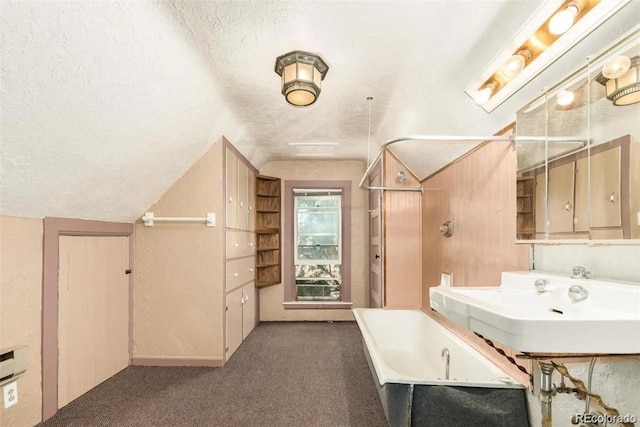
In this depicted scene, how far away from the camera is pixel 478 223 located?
2148mm

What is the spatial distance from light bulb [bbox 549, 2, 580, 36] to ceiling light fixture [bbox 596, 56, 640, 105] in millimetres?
204

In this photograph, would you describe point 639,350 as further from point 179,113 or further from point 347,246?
point 347,246

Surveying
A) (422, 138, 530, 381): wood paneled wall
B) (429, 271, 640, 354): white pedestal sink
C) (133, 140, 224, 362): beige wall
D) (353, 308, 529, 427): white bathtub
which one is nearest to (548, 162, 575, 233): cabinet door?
(429, 271, 640, 354): white pedestal sink

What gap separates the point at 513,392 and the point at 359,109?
2281 mm

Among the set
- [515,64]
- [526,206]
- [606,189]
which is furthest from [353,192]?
[606,189]

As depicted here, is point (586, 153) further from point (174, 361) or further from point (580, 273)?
point (174, 361)

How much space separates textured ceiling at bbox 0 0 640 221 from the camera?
131cm

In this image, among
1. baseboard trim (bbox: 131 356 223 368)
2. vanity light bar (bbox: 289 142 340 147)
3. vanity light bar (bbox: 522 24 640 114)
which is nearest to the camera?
vanity light bar (bbox: 522 24 640 114)

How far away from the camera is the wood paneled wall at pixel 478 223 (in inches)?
70.2

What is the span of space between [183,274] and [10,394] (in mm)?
1282

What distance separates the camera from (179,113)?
2.14 m

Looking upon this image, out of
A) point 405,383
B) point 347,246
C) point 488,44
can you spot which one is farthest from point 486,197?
point 347,246

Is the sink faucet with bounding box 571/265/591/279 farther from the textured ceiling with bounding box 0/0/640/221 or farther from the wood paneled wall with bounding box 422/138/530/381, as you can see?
the textured ceiling with bounding box 0/0/640/221

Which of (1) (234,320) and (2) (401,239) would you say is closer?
(1) (234,320)
